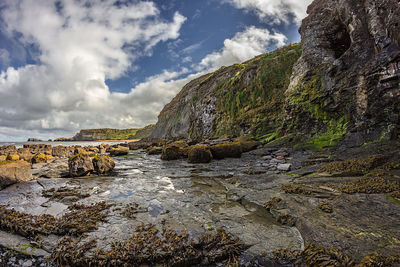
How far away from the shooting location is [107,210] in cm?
416

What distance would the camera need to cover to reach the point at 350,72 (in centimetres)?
1058

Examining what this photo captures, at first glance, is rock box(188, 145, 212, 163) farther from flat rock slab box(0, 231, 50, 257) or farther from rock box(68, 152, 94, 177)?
flat rock slab box(0, 231, 50, 257)

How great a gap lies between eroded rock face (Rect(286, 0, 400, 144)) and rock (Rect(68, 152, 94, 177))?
1350cm

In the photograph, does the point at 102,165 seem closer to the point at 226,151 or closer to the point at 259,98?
the point at 226,151

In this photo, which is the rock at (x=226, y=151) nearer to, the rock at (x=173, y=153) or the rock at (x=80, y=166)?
the rock at (x=173, y=153)

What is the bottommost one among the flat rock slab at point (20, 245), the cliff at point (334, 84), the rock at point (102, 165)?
the flat rock slab at point (20, 245)

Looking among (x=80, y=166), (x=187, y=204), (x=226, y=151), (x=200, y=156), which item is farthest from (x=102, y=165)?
(x=226, y=151)

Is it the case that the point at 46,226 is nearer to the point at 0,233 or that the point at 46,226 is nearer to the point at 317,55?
the point at 0,233

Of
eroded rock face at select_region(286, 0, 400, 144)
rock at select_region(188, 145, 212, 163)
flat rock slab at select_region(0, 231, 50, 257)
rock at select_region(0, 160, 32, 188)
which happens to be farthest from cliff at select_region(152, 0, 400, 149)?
rock at select_region(0, 160, 32, 188)

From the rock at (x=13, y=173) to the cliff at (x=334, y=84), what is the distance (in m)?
14.7

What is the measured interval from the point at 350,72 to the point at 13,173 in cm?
1737

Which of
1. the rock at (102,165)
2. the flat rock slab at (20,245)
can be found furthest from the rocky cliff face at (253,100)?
the flat rock slab at (20,245)

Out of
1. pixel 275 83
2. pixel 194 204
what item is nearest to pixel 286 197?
pixel 194 204

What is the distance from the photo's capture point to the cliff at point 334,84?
821cm
